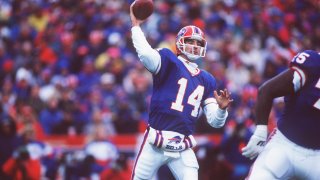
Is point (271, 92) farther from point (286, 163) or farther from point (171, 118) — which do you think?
point (171, 118)

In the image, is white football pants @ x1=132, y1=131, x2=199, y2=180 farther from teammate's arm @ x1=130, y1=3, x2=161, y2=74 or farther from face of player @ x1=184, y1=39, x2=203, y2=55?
face of player @ x1=184, y1=39, x2=203, y2=55

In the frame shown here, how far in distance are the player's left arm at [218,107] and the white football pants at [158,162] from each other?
1.32 ft

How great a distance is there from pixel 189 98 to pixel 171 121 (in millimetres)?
282

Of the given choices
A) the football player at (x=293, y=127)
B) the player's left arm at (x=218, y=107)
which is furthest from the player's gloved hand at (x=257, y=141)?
the player's left arm at (x=218, y=107)

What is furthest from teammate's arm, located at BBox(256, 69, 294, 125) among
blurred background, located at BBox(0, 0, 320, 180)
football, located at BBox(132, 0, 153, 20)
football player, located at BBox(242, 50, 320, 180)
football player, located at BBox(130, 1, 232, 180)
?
blurred background, located at BBox(0, 0, 320, 180)

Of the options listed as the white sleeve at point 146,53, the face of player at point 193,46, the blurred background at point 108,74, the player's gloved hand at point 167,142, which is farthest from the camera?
the blurred background at point 108,74

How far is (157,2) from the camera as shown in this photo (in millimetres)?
16234

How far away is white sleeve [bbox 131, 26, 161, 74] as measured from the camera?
6391 mm

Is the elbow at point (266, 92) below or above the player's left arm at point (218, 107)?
above

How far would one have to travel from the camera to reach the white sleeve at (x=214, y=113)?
21.7 feet

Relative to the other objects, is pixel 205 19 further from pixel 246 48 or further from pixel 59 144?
pixel 59 144

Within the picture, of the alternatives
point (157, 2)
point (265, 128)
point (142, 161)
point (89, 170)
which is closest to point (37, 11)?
point (157, 2)

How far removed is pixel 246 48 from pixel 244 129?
4.09m

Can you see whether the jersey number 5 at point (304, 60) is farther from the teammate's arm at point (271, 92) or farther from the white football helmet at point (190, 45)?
the white football helmet at point (190, 45)
